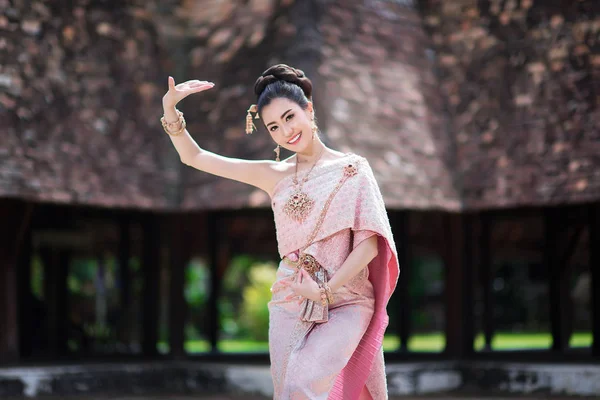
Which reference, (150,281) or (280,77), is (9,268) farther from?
(280,77)

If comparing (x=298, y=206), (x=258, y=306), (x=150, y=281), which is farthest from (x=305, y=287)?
(x=258, y=306)

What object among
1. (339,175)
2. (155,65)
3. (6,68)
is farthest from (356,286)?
(155,65)

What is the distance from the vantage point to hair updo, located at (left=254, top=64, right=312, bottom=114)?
3.76m

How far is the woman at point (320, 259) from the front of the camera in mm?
3533

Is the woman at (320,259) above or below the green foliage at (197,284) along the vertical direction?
above

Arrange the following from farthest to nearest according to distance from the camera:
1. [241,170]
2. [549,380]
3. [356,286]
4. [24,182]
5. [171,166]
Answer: [171,166], [549,380], [24,182], [241,170], [356,286]

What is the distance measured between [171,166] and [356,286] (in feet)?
21.0

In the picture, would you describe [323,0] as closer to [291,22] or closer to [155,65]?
[291,22]

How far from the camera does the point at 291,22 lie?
32.1 ft

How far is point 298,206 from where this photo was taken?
3688 millimetres

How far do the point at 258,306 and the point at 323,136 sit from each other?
11405mm

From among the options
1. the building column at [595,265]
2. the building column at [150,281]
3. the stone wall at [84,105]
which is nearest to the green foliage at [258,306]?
the building column at [150,281]

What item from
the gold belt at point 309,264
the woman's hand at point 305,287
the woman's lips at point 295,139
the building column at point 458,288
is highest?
the woman's lips at point 295,139

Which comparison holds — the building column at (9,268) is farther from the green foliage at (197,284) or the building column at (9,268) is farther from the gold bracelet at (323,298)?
the green foliage at (197,284)
